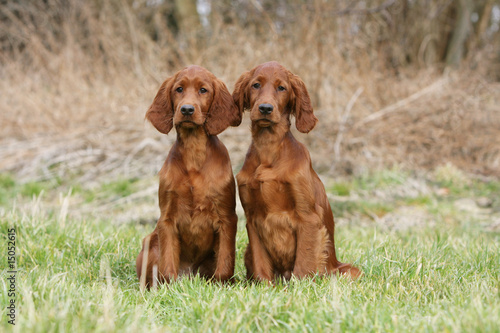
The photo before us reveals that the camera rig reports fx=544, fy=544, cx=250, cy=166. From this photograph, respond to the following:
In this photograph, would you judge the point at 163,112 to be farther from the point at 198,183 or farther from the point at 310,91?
the point at 310,91

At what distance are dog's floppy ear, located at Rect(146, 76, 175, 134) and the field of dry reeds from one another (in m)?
3.62

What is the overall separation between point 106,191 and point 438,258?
4187 mm

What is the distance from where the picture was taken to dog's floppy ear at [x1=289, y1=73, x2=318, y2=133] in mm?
3236

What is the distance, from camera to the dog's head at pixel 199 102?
3.14 metres

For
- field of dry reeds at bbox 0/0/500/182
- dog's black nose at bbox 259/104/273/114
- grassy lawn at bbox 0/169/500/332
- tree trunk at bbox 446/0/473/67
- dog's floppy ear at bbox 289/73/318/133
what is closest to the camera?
grassy lawn at bbox 0/169/500/332

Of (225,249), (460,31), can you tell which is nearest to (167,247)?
(225,249)

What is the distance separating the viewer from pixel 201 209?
3.12 m

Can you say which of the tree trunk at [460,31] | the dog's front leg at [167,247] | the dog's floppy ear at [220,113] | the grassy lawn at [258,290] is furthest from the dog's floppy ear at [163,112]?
the tree trunk at [460,31]

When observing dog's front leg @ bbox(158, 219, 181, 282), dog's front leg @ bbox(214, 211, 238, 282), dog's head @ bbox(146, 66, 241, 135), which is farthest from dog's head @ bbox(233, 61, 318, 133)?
dog's front leg @ bbox(158, 219, 181, 282)

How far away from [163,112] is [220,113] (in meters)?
0.37

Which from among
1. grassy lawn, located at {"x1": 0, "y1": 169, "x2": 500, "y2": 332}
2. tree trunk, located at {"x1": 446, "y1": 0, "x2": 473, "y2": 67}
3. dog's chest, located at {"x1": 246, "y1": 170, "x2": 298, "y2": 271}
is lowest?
grassy lawn, located at {"x1": 0, "y1": 169, "x2": 500, "y2": 332}

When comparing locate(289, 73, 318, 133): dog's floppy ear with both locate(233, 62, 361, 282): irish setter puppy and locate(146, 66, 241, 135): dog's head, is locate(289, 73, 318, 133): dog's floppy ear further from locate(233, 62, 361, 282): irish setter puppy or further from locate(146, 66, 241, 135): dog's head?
locate(146, 66, 241, 135): dog's head

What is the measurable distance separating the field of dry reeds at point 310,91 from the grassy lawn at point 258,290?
2.06 metres

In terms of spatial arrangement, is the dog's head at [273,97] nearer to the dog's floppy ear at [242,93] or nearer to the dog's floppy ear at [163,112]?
the dog's floppy ear at [242,93]
